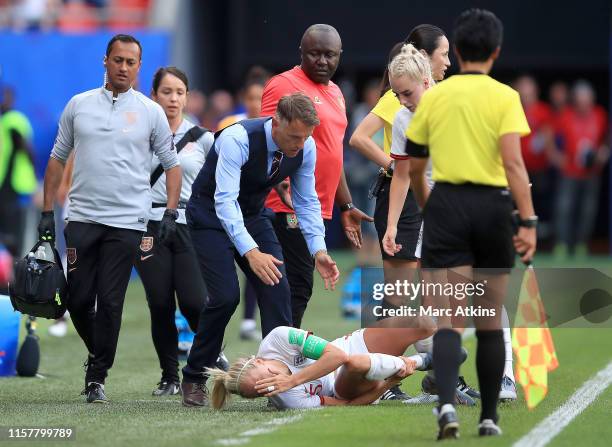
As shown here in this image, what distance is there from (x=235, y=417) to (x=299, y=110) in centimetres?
174

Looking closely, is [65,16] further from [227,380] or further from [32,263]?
[227,380]

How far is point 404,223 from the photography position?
902 centimetres

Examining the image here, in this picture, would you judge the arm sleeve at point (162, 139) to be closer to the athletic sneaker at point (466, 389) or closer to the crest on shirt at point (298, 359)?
the crest on shirt at point (298, 359)

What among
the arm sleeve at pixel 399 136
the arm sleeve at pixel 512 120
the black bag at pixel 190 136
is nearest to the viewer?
the arm sleeve at pixel 512 120

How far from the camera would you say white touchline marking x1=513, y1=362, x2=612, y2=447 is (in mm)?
7020

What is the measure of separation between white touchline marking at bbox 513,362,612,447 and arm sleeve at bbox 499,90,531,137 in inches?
58.6

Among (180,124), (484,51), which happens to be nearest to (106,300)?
(180,124)

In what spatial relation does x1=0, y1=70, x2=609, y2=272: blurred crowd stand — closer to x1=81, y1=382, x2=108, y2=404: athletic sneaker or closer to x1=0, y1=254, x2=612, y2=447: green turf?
x1=0, y1=254, x2=612, y2=447: green turf

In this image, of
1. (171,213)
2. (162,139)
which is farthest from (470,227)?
(162,139)

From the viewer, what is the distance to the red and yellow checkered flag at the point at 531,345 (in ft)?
26.3

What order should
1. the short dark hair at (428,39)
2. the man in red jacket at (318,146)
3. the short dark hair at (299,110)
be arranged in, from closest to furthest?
1. the short dark hair at (299,110)
2. the short dark hair at (428,39)
3. the man in red jacket at (318,146)

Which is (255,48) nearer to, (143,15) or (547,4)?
(143,15)

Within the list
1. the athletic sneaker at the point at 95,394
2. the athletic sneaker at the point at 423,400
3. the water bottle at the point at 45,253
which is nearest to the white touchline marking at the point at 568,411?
the athletic sneaker at the point at 423,400

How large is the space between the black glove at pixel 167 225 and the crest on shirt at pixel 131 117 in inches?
23.2
